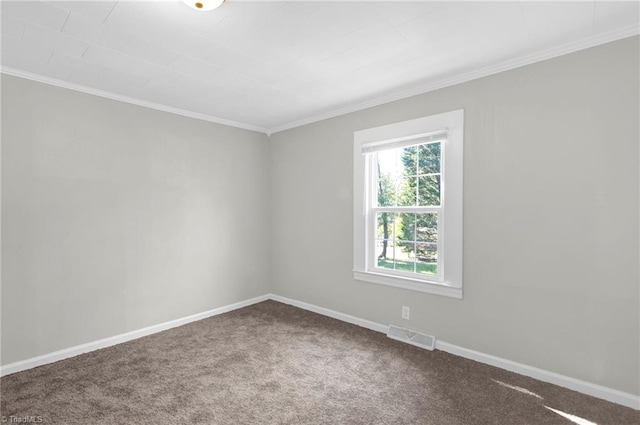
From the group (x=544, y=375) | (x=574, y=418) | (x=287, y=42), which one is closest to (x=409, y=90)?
(x=287, y=42)

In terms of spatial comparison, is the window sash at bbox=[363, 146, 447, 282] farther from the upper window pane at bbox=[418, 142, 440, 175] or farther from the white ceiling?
the white ceiling

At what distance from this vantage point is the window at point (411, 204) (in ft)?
9.78

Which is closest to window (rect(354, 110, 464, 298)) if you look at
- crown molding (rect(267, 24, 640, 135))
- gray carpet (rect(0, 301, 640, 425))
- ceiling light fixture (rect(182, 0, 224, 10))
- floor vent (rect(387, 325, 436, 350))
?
crown molding (rect(267, 24, 640, 135))

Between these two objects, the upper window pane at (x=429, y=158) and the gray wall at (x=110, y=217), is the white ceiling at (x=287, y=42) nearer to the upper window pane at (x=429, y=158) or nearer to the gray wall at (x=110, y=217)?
the gray wall at (x=110, y=217)

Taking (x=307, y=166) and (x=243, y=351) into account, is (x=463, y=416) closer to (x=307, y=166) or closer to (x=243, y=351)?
(x=243, y=351)

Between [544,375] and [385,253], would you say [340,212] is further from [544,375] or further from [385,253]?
[544,375]

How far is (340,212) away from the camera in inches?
154

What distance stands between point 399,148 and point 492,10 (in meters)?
1.59

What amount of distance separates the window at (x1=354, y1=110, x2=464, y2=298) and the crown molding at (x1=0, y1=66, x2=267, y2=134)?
5.51 feet

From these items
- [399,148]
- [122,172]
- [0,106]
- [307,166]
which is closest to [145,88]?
[122,172]

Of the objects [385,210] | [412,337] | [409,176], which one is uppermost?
[409,176]

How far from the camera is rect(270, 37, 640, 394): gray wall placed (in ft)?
7.28

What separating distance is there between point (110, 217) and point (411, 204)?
9.78 ft

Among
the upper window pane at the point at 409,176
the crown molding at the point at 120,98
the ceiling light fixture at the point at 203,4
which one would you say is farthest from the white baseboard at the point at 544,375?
the ceiling light fixture at the point at 203,4
